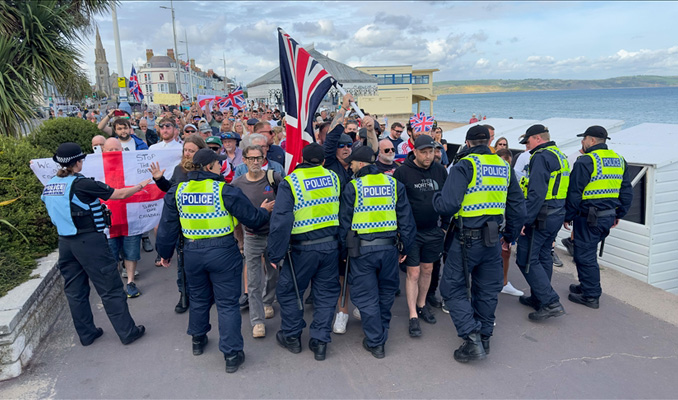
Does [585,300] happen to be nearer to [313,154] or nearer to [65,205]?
[313,154]

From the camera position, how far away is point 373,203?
13.2ft

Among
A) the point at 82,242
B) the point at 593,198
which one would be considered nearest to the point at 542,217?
the point at 593,198

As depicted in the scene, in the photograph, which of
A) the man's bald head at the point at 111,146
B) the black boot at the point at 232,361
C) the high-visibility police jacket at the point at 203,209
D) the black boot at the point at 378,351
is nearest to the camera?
the high-visibility police jacket at the point at 203,209

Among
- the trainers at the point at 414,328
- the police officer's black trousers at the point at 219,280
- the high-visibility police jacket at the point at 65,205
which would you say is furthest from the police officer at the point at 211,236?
the trainers at the point at 414,328

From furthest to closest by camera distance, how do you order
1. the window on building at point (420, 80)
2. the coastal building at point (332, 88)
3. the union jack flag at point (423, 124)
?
the window on building at point (420, 80)
the coastal building at point (332, 88)
the union jack flag at point (423, 124)

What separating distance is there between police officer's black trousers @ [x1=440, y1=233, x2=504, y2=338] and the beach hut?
365 centimetres

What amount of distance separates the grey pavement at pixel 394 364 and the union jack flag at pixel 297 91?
201 cm

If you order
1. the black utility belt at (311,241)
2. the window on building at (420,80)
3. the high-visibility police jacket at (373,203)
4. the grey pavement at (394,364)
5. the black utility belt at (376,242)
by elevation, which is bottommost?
Result: the grey pavement at (394,364)

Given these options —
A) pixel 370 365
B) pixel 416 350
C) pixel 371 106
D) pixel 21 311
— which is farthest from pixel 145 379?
pixel 371 106

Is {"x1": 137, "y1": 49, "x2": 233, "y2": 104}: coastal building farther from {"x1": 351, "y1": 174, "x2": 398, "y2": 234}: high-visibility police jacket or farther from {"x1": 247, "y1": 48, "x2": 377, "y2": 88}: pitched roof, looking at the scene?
{"x1": 351, "y1": 174, "x2": 398, "y2": 234}: high-visibility police jacket

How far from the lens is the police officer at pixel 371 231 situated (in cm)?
403

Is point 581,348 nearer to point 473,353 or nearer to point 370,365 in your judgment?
point 473,353

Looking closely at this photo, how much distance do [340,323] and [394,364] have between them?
82 centimetres

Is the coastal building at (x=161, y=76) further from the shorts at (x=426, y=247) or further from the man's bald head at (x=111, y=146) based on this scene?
the shorts at (x=426, y=247)
